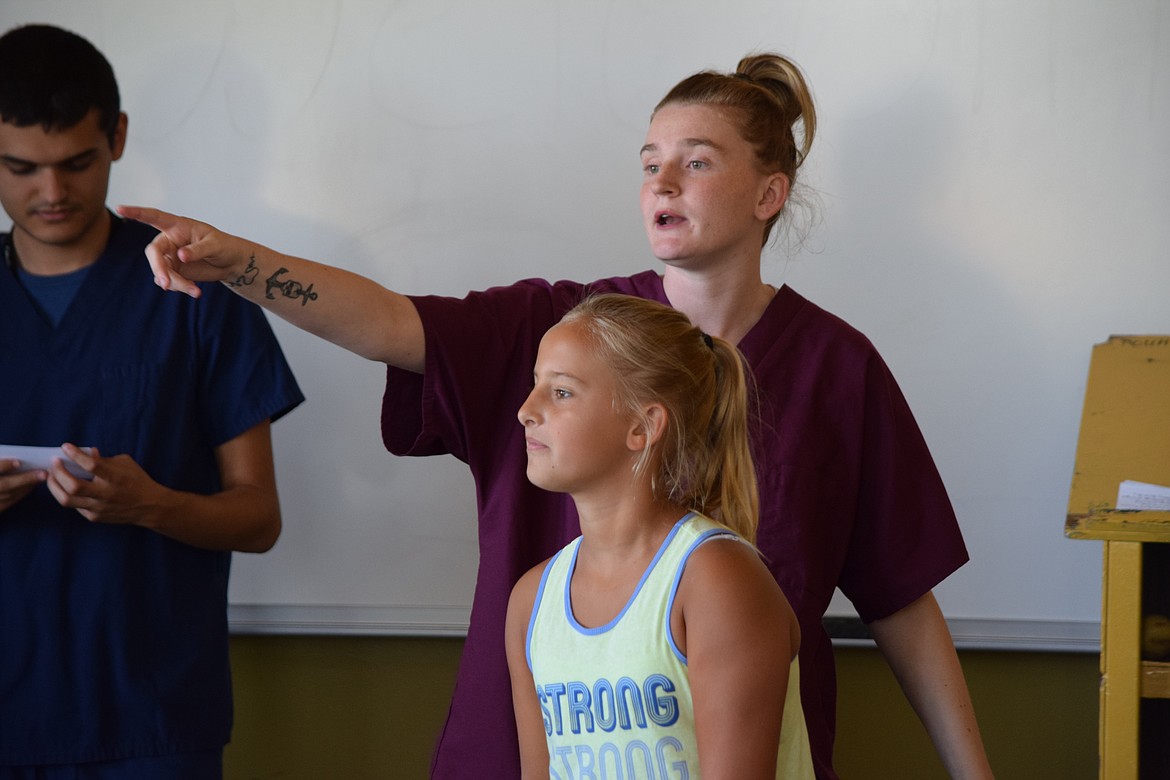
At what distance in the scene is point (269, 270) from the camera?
106 cm

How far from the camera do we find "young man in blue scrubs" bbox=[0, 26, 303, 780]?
1358 millimetres

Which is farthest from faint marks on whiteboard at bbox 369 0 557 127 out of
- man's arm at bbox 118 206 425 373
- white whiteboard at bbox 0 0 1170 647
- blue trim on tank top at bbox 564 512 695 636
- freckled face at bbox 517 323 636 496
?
blue trim on tank top at bbox 564 512 695 636

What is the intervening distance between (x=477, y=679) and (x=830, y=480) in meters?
0.42

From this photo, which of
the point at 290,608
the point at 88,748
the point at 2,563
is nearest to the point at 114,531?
the point at 2,563

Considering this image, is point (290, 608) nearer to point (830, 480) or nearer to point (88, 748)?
point (88, 748)

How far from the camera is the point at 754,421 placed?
1228mm

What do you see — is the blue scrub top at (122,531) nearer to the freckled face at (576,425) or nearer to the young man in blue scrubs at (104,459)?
the young man in blue scrubs at (104,459)

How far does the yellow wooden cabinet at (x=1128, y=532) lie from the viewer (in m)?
1.30

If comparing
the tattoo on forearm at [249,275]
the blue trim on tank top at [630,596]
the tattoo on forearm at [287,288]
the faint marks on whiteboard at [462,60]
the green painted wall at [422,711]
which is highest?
the faint marks on whiteboard at [462,60]

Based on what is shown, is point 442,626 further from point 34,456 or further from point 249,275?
point 249,275

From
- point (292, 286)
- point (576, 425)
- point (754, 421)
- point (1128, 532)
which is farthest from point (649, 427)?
point (1128, 532)

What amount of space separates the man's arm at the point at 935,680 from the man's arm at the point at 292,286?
23.8 inches

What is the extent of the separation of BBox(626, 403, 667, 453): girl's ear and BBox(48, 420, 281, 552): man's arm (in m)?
0.62

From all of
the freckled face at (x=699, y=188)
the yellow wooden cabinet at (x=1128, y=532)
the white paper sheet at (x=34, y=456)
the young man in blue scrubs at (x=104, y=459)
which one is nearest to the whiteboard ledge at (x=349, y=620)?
the young man in blue scrubs at (x=104, y=459)
